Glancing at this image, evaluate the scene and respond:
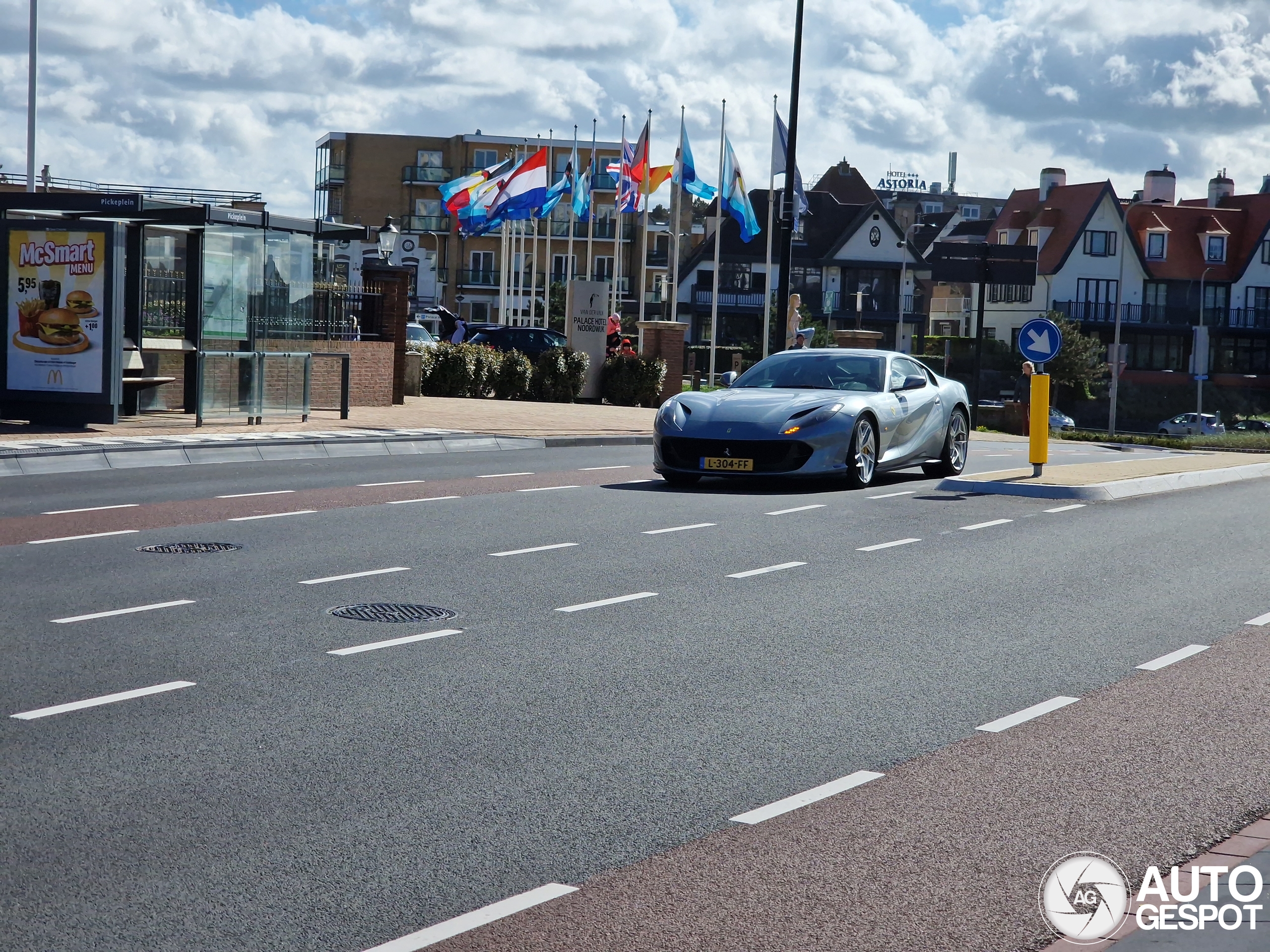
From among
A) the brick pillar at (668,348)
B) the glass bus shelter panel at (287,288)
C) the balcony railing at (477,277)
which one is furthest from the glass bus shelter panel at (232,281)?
the balcony railing at (477,277)

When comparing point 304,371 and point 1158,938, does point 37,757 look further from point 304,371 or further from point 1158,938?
point 304,371

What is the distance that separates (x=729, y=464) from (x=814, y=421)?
0.92 metres

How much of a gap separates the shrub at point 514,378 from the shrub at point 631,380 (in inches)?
70.9

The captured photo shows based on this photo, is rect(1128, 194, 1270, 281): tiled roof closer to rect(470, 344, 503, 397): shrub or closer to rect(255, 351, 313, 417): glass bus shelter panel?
rect(470, 344, 503, 397): shrub

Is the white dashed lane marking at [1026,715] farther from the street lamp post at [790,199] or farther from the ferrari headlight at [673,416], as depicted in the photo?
the street lamp post at [790,199]

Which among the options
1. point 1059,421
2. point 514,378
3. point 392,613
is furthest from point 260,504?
point 1059,421

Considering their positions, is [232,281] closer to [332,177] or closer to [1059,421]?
[1059,421]

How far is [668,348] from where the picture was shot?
3481 cm

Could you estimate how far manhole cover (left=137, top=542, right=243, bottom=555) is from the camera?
400 inches

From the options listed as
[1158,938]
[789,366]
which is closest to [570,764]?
[1158,938]

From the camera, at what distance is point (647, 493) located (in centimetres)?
1465

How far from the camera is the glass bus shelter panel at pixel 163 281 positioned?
21062 mm

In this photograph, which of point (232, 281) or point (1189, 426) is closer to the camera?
point (232, 281)

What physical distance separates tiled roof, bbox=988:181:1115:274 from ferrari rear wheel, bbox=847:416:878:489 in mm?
65280
